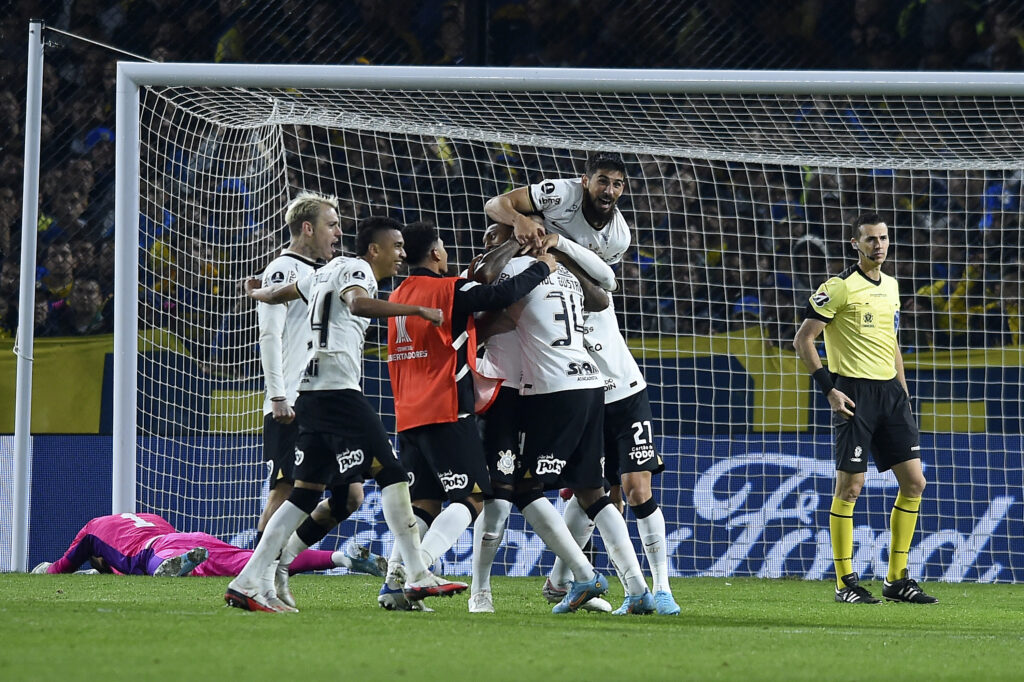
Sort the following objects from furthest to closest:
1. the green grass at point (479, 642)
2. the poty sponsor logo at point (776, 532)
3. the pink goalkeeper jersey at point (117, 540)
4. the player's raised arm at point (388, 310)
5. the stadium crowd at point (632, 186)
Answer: the stadium crowd at point (632, 186)
the poty sponsor logo at point (776, 532)
the pink goalkeeper jersey at point (117, 540)
the player's raised arm at point (388, 310)
the green grass at point (479, 642)

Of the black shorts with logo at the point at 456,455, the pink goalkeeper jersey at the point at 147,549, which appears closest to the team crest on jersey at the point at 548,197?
the black shorts with logo at the point at 456,455

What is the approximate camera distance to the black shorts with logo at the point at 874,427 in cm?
631

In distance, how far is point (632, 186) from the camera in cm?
1018

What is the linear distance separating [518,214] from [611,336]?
698mm

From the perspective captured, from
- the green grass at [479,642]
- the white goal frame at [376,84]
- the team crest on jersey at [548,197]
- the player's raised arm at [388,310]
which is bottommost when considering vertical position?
the green grass at [479,642]

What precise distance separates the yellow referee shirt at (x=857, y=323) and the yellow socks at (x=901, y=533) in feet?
2.15

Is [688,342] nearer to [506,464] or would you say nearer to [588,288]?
[588,288]

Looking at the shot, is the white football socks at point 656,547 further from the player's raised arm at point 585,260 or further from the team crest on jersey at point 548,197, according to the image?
the team crest on jersey at point 548,197

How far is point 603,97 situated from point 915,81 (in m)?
1.72

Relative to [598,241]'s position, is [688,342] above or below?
below

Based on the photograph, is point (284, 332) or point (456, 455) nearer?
point (456, 455)

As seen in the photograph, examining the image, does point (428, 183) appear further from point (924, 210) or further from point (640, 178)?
point (924, 210)

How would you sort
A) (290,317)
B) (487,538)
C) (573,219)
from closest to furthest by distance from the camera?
(487,538) < (573,219) < (290,317)

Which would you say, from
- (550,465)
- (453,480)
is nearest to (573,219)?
(550,465)
